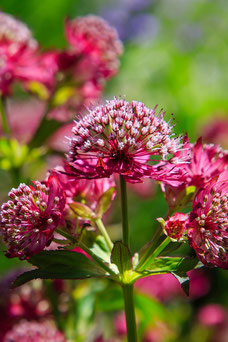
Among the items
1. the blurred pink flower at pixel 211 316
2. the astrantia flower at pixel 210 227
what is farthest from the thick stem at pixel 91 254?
the blurred pink flower at pixel 211 316

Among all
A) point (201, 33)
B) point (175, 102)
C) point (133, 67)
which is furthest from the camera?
point (201, 33)

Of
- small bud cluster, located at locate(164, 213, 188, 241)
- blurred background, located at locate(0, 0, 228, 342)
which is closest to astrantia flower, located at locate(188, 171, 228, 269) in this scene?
small bud cluster, located at locate(164, 213, 188, 241)

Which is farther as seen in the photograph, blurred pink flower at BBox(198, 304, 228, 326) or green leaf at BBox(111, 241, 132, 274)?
blurred pink flower at BBox(198, 304, 228, 326)

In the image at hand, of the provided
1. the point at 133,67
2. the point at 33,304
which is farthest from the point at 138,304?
the point at 133,67

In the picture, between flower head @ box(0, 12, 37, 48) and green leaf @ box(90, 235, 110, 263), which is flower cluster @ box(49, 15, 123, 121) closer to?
flower head @ box(0, 12, 37, 48)

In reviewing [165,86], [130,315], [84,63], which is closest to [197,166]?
[130,315]

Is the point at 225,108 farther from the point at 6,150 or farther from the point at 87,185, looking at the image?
the point at 87,185
